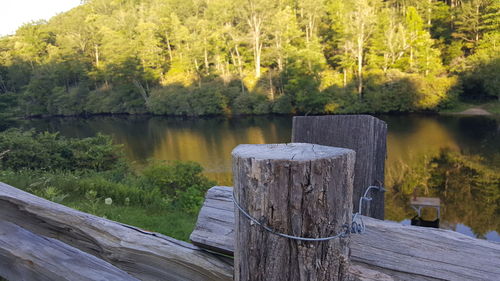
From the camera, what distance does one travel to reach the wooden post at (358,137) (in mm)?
1624

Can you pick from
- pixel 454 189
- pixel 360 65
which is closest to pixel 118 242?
pixel 454 189

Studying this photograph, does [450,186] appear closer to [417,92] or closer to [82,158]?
[82,158]

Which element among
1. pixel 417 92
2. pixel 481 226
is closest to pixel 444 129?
pixel 417 92

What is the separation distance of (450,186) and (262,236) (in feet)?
38.6

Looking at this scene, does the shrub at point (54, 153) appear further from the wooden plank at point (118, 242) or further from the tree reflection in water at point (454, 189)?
the tree reflection in water at point (454, 189)

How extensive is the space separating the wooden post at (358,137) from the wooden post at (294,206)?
689 mm

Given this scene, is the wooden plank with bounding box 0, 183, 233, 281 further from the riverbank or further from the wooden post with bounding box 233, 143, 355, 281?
the riverbank

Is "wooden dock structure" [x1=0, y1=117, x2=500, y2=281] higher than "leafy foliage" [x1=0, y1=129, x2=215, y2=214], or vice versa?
"wooden dock structure" [x1=0, y1=117, x2=500, y2=281]

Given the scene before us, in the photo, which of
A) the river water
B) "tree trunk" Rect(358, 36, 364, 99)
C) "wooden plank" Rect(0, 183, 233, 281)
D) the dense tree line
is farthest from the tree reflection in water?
the dense tree line

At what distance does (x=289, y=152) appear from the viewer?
956 millimetres

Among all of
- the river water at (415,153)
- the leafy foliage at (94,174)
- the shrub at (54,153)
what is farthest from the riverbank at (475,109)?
the shrub at (54,153)

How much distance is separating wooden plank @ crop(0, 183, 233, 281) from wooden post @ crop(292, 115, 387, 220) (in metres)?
0.72

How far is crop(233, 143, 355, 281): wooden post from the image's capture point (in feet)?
2.92

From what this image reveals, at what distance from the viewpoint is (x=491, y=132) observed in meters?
18.3
